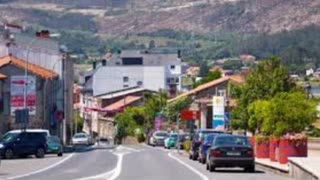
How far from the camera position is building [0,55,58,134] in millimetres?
90562

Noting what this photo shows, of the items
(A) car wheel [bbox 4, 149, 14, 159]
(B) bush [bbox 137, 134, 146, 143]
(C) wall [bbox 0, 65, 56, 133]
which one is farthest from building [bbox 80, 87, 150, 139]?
(A) car wheel [bbox 4, 149, 14, 159]

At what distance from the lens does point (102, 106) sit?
603 feet

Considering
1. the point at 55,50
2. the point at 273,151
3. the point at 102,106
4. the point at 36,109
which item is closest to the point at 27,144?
the point at 273,151

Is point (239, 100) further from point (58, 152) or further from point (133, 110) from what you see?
point (133, 110)

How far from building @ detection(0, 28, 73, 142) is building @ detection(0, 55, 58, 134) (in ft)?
6.96

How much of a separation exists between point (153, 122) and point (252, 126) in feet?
246

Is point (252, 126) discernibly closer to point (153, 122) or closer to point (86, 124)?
point (153, 122)

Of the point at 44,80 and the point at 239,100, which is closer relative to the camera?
the point at 239,100

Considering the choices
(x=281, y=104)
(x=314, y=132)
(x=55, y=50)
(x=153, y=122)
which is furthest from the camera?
(x=153, y=122)

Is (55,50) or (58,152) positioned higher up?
(55,50)

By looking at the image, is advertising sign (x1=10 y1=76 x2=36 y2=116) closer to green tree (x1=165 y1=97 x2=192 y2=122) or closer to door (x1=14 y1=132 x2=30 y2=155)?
Result: door (x1=14 y1=132 x2=30 y2=155)

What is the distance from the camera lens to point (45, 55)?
115688mm

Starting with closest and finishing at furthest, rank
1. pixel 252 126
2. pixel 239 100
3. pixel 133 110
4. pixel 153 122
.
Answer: pixel 252 126, pixel 239 100, pixel 153 122, pixel 133 110

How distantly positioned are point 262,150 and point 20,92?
38571 millimetres
